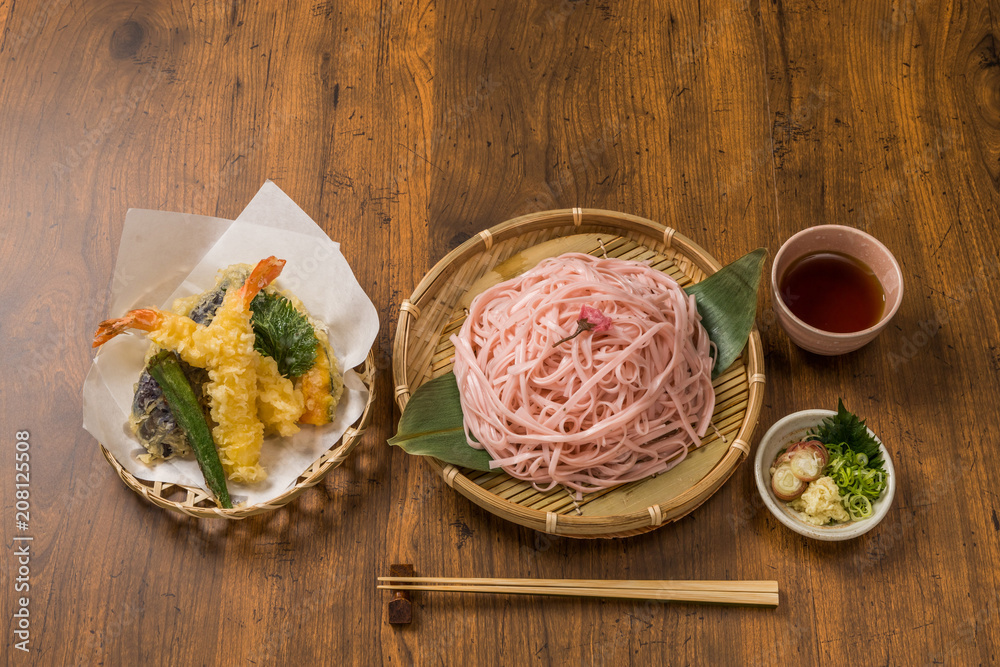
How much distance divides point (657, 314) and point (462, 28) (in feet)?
5.05

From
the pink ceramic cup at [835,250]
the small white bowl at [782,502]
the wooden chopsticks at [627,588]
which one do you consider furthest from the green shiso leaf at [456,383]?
the wooden chopsticks at [627,588]

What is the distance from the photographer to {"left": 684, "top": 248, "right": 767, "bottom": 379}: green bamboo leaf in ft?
7.48

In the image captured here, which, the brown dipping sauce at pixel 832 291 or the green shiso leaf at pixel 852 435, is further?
the brown dipping sauce at pixel 832 291

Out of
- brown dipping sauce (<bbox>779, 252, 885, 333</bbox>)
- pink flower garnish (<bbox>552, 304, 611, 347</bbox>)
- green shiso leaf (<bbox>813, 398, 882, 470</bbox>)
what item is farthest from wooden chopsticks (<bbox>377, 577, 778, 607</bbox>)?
brown dipping sauce (<bbox>779, 252, 885, 333</bbox>)

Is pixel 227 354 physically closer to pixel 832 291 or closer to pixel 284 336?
pixel 284 336

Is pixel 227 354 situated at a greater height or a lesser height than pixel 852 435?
greater

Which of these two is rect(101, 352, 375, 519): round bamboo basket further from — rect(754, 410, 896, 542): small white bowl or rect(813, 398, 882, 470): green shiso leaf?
rect(813, 398, 882, 470): green shiso leaf

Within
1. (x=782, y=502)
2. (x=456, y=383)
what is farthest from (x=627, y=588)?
(x=456, y=383)

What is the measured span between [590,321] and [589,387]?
197 mm

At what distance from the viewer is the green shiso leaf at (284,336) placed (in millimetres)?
2301

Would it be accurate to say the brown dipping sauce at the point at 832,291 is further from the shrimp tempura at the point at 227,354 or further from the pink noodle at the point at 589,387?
the shrimp tempura at the point at 227,354

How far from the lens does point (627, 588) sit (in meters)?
2.27

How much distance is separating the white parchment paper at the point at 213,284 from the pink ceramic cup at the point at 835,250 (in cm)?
130

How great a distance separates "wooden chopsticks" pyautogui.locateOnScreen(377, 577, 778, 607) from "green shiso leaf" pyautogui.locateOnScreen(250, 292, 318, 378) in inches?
29.1
